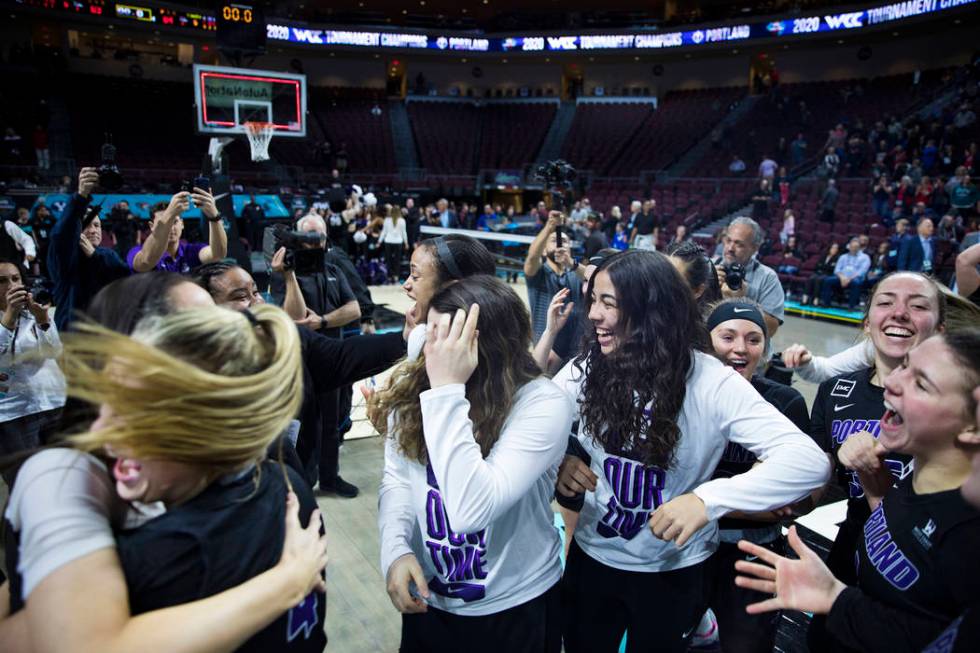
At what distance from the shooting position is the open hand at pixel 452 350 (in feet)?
4.45

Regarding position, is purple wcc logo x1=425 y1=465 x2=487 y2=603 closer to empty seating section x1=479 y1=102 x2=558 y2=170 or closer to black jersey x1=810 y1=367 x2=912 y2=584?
black jersey x1=810 y1=367 x2=912 y2=584

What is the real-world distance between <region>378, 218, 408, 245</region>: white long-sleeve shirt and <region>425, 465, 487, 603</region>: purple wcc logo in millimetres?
9940

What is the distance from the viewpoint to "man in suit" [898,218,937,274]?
859cm

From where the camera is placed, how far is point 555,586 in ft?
5.55

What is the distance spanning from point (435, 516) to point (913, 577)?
1046mm

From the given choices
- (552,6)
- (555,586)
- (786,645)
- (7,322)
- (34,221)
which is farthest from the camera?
(552,6)

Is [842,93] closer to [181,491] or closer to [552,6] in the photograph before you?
[552,6]

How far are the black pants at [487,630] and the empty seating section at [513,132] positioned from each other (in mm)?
21890

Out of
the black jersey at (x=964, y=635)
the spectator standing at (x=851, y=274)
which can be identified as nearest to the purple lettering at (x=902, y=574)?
the black jersey at (x=964, y=635)

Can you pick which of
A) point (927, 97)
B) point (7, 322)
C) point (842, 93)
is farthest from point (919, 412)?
point (842, 93)

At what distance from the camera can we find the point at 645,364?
1750 mm

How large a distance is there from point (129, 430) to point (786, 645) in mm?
2553

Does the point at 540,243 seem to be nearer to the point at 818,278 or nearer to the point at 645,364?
the point at 645,364

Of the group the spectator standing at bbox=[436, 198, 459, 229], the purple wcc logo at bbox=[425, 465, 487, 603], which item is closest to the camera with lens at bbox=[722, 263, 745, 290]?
the purple wcc logo at bbox=[425, 465, 487, 603]
